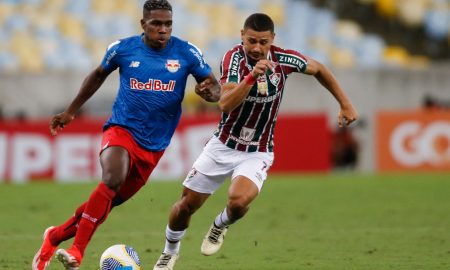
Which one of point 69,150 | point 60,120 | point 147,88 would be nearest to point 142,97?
point 147,88

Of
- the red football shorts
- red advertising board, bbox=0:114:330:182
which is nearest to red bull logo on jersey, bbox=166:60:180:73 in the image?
the red football shorts

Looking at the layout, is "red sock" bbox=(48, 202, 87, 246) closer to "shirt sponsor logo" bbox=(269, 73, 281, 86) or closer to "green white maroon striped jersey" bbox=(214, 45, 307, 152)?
"green white maroon striped jersey" bbox=(214, 45, 307, 152)

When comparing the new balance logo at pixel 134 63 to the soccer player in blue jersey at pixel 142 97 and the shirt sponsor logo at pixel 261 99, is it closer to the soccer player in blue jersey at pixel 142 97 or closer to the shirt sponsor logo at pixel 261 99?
the soccer player in blue jersey at pixel 142 97

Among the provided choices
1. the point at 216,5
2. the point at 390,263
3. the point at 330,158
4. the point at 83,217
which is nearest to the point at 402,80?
the point at 330,158

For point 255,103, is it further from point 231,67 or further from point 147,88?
point 147,88

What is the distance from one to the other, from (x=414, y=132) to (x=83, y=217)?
46.8 ft

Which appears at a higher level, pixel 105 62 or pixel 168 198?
pixel 105 62

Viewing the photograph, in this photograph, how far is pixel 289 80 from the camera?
23.3 meters

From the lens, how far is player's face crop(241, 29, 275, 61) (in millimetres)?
8727

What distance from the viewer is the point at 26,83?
22656mm

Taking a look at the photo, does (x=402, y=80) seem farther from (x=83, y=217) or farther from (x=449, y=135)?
(x=83, y=217)

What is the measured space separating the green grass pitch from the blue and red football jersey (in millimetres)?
1486

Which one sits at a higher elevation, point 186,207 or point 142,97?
point 142,97

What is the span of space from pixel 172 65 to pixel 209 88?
445 mm
